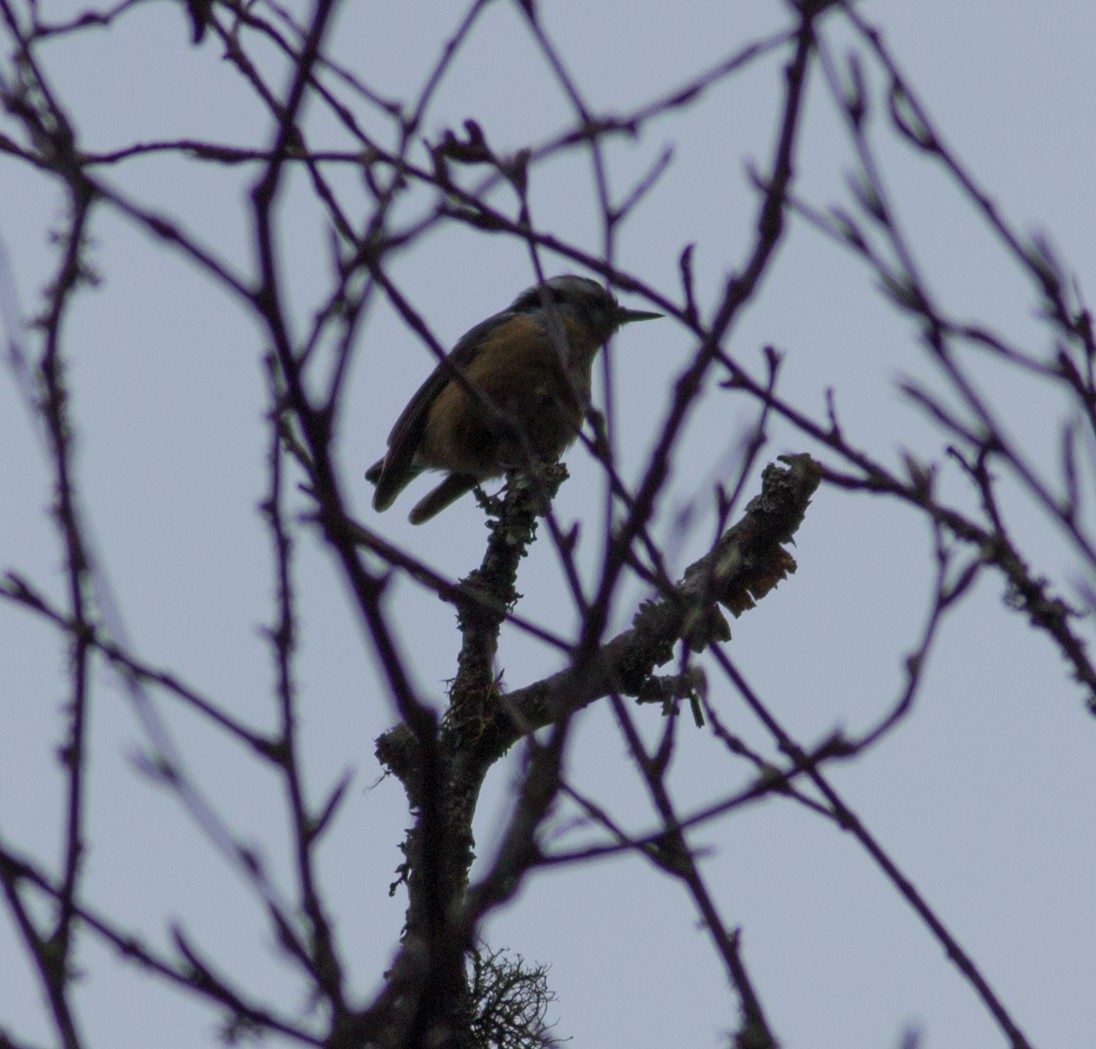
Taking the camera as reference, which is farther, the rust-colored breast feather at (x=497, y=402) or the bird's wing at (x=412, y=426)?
the bird's wing at (x=412, y=426)

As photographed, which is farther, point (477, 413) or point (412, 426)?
point (412, 426)

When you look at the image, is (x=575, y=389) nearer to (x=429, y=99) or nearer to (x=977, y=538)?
(x=429, y=99)

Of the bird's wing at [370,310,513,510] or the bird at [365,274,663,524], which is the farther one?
the bird's wing at [370,310,513,510]

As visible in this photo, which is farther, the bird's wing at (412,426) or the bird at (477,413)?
the bird's wing at (412,426)

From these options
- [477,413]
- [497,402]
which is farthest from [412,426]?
[477,413]

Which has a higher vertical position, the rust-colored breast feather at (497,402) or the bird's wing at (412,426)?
the bird's wing at (412,426)

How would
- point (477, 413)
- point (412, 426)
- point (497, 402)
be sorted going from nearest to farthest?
point (477, 413) → point (497, 402) → point (412, 426)

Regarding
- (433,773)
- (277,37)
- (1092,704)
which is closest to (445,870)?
(433,773)

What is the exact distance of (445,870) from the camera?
126 centimetres

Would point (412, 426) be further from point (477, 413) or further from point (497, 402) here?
point (477, 413)

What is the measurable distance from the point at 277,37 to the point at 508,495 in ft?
9.07

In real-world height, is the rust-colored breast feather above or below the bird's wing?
below

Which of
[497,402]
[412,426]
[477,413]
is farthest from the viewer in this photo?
[412,426]

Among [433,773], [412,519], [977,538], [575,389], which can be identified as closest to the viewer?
[433,773]
